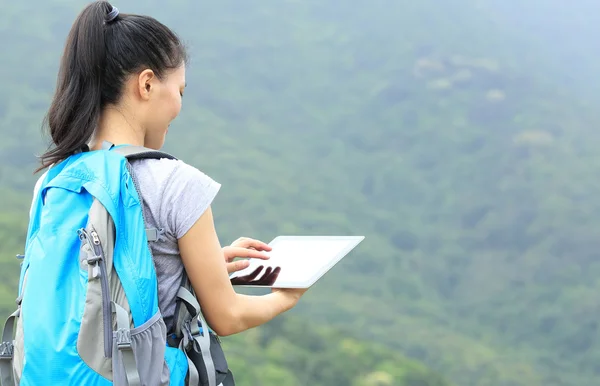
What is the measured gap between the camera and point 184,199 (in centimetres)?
96

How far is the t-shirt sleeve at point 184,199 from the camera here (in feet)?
3.14

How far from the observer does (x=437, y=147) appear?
539 centimetres

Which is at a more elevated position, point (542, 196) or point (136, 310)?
point (136, 310)

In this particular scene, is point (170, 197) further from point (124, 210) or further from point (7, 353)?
point (7, 353)

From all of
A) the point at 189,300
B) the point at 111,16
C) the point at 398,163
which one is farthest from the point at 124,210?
the point at 398,163

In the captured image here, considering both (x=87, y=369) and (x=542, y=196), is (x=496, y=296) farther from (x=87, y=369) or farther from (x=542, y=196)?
(x=87, y=369)

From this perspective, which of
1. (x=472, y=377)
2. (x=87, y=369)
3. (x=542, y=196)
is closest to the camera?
(x=87, y=369)

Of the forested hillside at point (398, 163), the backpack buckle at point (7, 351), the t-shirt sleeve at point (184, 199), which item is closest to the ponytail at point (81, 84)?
the t-shirt sleeve at point (184, 199)

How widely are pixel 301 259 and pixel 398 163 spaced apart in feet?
13.7

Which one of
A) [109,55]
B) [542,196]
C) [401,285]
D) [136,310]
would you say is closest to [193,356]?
[136,310]

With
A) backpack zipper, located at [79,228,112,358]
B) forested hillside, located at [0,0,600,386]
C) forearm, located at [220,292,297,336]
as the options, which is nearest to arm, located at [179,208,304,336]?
forearm, located at [220,292,297,336]

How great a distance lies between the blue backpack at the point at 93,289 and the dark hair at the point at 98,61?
0.06 metres

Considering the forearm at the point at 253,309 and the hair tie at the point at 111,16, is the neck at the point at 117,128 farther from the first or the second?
Result: the forearm at the point at 253,309

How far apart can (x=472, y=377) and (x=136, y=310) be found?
12.1ft
